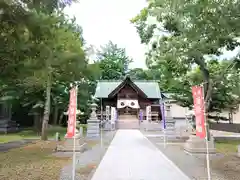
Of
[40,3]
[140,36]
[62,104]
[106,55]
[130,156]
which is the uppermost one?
[106,55]

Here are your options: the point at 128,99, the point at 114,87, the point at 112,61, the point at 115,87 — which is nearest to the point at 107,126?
the point at 128,99

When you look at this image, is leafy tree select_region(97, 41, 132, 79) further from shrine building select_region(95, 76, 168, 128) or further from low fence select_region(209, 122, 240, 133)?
low fence select_region(209, 122, 240, 133)

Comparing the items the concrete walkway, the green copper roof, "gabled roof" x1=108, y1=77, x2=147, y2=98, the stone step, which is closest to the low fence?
the stone step

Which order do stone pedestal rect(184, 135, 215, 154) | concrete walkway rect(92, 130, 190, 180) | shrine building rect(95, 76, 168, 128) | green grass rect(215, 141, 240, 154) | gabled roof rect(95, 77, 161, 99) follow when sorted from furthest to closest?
gabled roof rect(95, 77, 161, 99) → shrine building rect(95, 76, 168, 128) → green grass rect(215, 141, 240, 154) → stone pedestal rect(184, 135, 215, 154) → concrete walkway rect(92, 130, 190, 180)

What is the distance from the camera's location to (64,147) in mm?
9406

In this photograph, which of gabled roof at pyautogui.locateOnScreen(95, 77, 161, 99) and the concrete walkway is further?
gabled roof at pyautogui.locateOnScreen(95, 77, 161, 99)

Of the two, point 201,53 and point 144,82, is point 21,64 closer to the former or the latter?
point 201,53

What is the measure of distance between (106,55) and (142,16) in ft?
112

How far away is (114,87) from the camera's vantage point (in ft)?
96.4

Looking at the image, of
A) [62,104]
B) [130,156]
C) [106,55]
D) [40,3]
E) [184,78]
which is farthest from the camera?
[106,55]

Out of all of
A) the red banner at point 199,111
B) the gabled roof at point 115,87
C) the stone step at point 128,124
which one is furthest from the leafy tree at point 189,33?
the gabled roof at point 115,87

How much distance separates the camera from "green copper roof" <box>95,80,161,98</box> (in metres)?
28.0

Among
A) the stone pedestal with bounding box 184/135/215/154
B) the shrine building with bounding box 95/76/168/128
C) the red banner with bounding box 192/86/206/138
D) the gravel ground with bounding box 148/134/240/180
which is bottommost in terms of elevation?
the gravel ground with bounding box 148/134/240/180

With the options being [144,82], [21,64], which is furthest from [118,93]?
[21,64]
